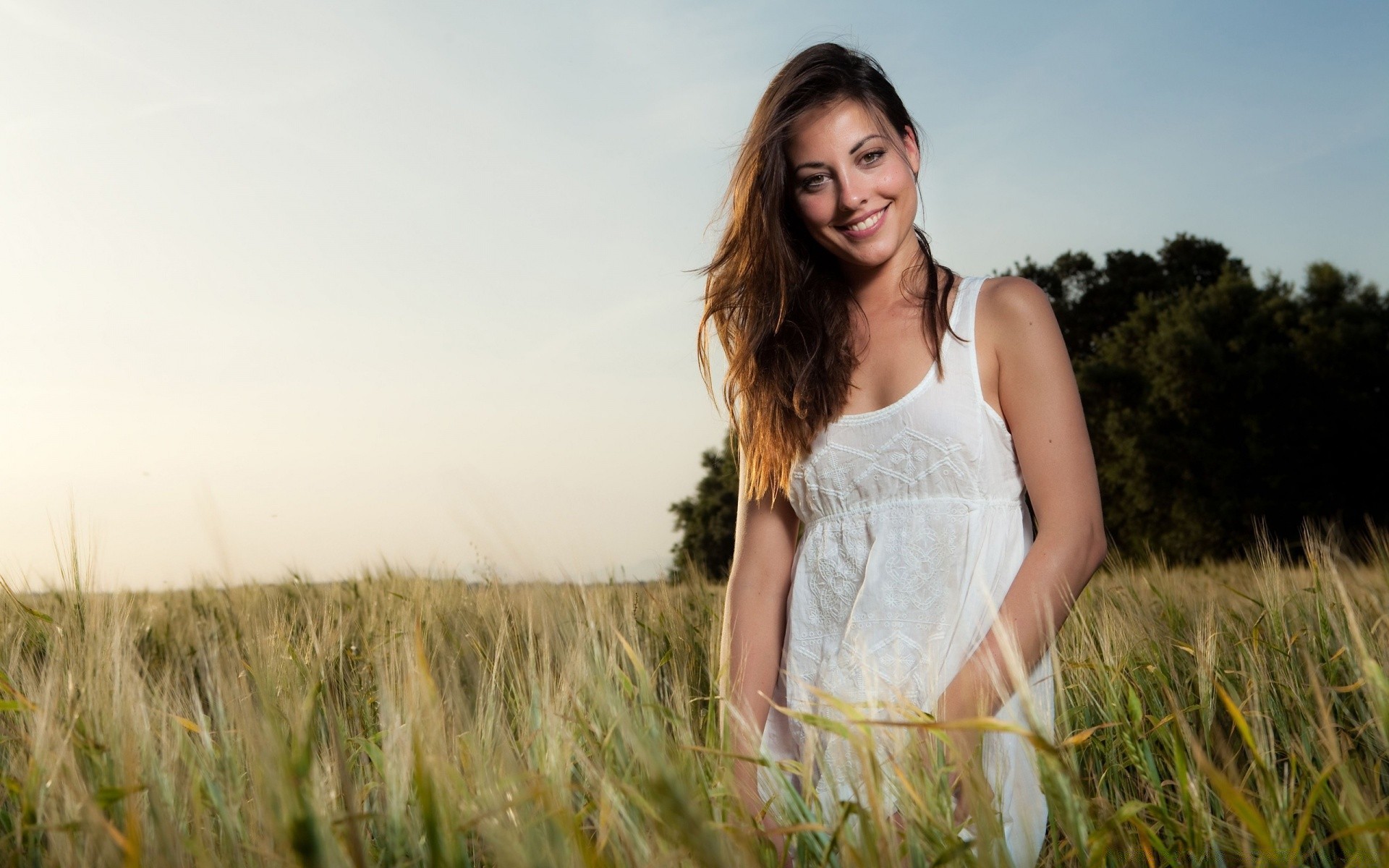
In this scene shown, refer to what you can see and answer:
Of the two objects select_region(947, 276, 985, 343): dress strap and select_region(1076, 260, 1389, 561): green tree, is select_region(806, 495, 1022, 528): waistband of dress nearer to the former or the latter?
select_region(947, 276, 985, 343): dress strap

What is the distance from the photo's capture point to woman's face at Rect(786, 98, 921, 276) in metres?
Answer: 2.18

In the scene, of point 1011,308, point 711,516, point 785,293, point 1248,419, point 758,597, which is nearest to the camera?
point 1011,308

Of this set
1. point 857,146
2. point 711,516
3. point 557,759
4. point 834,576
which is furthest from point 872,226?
point 711,516

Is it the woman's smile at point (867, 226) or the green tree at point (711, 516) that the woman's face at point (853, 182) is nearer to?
the woman's smile at point (867, 226)

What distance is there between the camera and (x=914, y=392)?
6.95 feet

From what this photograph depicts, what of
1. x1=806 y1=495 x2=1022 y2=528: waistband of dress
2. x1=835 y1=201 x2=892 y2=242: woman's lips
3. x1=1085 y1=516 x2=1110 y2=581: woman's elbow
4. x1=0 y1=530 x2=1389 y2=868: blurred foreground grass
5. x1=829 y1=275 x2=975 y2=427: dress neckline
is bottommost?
x1=0 y1=530 x2=1389 y2=868: blurred foreground grass

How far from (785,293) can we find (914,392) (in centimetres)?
47

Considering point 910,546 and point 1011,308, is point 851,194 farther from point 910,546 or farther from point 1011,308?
point 910,546

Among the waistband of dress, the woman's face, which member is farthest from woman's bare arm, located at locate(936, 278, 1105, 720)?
the woman's face

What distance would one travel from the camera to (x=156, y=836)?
102cm

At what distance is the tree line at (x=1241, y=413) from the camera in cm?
1912

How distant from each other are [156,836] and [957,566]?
145 centimetres

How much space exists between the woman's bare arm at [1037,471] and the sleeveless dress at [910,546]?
56mm

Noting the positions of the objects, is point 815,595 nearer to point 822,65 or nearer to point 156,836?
point 822,65
